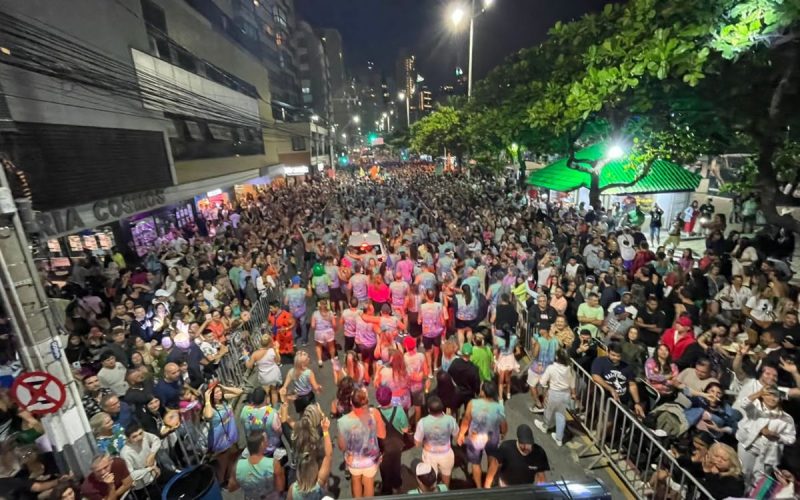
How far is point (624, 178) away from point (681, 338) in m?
10.7

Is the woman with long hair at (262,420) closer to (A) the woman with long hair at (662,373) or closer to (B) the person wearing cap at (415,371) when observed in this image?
(B) the person wearing cap at (415,371)

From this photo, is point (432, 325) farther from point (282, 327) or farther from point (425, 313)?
point (282, 327)

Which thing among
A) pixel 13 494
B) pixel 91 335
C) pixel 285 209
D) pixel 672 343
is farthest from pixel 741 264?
pixel 285 209

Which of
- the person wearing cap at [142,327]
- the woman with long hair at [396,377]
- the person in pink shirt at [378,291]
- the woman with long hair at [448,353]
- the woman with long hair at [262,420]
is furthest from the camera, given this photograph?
the person in pink shirt at [378,291]

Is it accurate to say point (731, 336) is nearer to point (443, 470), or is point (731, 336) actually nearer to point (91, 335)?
point (443, 470)

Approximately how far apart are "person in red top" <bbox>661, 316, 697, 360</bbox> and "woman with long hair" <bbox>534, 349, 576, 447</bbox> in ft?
5.67

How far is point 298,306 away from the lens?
8.66 metres

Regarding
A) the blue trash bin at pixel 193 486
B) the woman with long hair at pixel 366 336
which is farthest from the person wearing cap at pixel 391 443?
the woman with long hair at pixel 366 336

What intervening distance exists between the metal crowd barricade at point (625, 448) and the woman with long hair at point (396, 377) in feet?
9.11

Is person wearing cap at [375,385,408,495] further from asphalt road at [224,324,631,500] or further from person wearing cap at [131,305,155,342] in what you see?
person wearing cap at [131,305,155,342]

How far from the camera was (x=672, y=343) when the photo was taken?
606 cm

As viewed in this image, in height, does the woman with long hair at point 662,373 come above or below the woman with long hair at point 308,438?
below

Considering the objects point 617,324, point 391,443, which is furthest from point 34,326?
point 617,324

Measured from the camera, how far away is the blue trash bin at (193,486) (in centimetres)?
395
